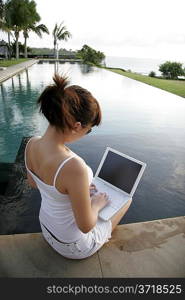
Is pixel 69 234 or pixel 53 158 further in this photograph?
pixel 69 234

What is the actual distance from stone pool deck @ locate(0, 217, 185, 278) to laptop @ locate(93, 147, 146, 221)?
311 millimetres

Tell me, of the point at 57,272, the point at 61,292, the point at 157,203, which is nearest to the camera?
the point at 61,292

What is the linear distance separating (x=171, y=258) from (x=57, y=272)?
80 centimetres

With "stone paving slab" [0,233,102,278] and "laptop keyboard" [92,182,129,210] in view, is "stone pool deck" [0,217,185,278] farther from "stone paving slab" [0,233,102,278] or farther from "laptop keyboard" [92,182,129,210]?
"laptop keyboard" [92,182,129,210]

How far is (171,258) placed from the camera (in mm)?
1676

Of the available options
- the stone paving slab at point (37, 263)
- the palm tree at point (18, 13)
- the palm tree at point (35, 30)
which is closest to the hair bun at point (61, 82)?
the stone paving slab at point (37, 263)

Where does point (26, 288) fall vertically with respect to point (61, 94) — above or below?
below

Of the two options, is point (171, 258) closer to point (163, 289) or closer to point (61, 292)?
point (163, 289)

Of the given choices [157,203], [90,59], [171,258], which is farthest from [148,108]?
[90,59]

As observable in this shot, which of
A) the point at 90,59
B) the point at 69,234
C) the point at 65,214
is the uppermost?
the point at 90,59

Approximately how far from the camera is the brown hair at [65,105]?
1.12 metres

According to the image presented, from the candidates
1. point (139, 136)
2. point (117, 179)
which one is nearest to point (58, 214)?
point (117, 179)

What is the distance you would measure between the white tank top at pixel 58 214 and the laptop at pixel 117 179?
27 cm

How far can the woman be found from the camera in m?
1.13
